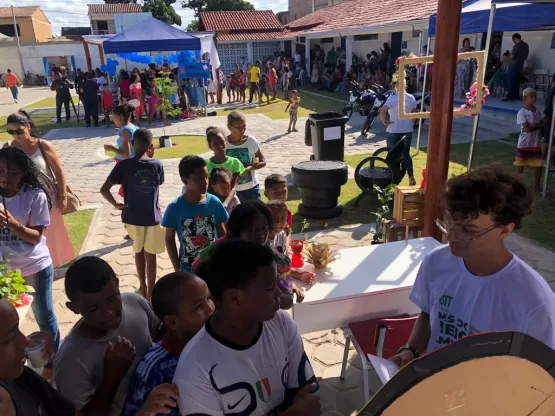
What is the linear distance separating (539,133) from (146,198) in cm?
604

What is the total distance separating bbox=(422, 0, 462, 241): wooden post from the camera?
11.2 feet

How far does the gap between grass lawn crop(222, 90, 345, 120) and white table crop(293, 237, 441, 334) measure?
13345mm

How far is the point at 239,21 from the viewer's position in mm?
34281

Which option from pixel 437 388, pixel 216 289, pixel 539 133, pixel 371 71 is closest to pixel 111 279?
pixel 216 289

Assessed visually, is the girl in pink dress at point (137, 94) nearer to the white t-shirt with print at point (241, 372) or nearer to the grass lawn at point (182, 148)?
the grass lawn at point (182, 148)

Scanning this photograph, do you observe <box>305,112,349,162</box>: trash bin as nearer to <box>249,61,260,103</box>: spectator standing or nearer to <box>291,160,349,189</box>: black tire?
<box>291,160,349,189</box>: black tire

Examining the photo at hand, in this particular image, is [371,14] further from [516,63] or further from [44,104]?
[44,104]


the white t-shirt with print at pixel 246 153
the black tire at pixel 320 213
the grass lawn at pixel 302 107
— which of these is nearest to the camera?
the white t-shirt with print at pixel 246 153

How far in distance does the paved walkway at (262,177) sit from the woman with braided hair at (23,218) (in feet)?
4.35

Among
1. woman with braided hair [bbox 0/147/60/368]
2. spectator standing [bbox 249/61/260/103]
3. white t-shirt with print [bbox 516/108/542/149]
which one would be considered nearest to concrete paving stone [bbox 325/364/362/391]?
woman with braided hair [bbox 0/147/60/368]

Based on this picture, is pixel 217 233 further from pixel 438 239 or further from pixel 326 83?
pixel 326 83

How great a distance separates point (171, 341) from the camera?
69.3 inches

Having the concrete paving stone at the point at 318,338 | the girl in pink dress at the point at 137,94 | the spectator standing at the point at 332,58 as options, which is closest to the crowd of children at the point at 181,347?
the concrete paving stone at the point at 318,338

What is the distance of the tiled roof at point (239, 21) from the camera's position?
33438mm
